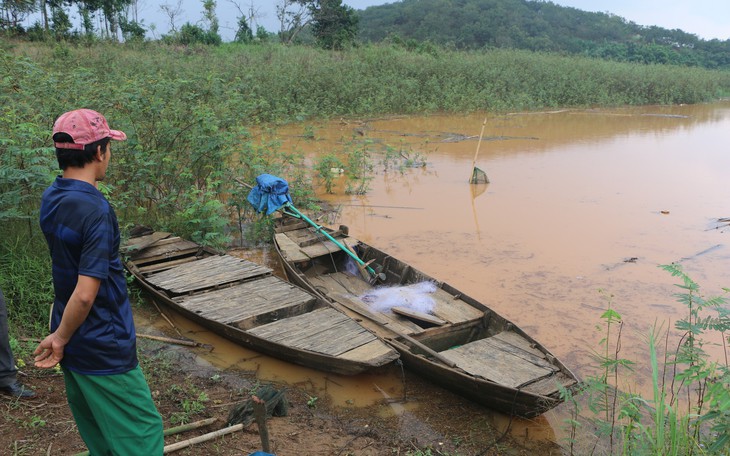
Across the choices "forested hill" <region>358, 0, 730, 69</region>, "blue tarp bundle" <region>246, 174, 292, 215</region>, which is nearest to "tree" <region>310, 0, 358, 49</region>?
"forested hill" <region>358, 0, 730, 69</region>

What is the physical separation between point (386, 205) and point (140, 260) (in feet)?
13.9

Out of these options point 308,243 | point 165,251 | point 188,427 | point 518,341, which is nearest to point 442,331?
Answer: point 518,341

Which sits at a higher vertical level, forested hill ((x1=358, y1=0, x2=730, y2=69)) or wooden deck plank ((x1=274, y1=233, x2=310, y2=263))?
forested hill ((x1=358, y1=0, x2=730, y2=69))

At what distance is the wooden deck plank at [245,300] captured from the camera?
4598 millimetres

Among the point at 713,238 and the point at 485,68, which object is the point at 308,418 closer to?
the point at 713,238

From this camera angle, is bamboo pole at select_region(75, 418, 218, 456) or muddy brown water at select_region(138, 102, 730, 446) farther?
muddy brown water at select_region(138, 102, 730, 446)

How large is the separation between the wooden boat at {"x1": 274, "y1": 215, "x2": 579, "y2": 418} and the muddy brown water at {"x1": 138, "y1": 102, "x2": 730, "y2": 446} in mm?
313

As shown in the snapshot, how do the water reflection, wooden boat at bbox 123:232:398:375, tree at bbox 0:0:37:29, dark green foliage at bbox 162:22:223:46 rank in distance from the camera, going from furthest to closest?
dark green foliage at bbox 162:22:223:46, tree at bbox 0:0:37:29, the water reflection, wooden boat at bbox 123:232:398:375

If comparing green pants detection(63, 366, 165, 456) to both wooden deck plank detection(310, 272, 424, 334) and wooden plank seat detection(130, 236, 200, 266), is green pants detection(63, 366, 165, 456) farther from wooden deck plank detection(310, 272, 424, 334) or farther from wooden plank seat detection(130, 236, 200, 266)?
wooden plank seat detection(130, 236, 200, 266)

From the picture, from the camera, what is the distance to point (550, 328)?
5.29m

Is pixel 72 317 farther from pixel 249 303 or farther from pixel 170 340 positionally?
pixel 249 303

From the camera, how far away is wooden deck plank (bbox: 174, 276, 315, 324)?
4.60 metres

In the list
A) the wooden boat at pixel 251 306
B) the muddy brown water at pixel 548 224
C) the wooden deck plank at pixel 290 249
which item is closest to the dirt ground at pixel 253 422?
the muddy brown water at pixel 548 224

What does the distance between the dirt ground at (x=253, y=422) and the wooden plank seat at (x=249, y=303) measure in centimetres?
Result: 44
